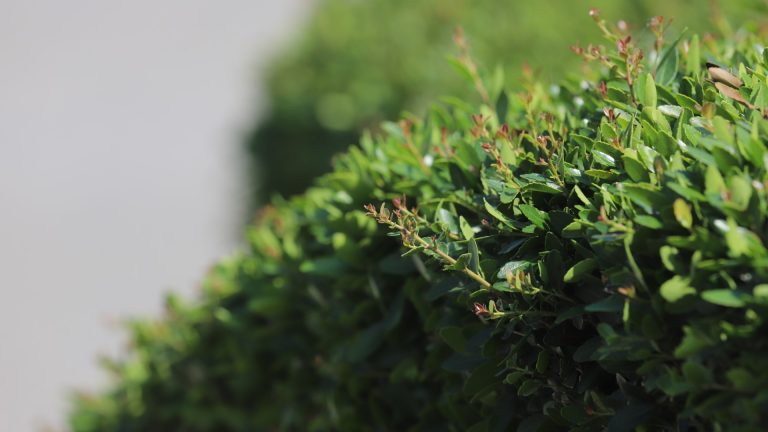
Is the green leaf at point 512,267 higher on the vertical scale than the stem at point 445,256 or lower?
lower

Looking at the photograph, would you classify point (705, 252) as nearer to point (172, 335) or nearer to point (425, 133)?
→ point (425, 133)

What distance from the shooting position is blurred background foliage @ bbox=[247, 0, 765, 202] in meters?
6.92

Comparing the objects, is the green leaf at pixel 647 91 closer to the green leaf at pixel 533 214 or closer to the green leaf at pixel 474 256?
the green leaf at pixel 533 214

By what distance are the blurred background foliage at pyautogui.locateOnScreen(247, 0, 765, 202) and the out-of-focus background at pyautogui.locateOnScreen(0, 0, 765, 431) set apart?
14mm

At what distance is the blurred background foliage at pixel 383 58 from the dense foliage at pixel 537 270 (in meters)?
3.29

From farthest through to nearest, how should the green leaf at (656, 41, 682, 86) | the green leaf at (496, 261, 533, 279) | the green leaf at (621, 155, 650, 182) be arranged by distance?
1. the green leaf at (656, 41, 682, 86)
2. the green leaf at (496, 261, 533, 279)
3. the green leaf at (621, 155, 650, 182)

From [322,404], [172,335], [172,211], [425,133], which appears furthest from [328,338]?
[172,211]

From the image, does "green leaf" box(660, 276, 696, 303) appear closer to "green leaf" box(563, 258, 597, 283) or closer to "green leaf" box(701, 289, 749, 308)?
"green leaf" box(701, 289, 749, 308)

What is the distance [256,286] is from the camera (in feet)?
12.2

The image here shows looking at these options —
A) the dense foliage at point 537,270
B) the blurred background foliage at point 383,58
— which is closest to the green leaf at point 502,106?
the dense foliage at point 537,270

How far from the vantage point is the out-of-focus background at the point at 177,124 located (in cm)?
745

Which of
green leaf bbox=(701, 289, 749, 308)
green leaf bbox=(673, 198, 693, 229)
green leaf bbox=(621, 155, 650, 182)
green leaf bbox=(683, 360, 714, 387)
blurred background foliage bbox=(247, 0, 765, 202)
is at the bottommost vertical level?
green leaf bbox=(683, 360, 714, 387)

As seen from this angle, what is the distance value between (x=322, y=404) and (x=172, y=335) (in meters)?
0.97

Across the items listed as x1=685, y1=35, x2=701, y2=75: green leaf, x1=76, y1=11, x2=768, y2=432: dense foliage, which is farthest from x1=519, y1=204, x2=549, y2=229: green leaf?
x1=685, y1=35, x2=701, y2=75: green leaf
